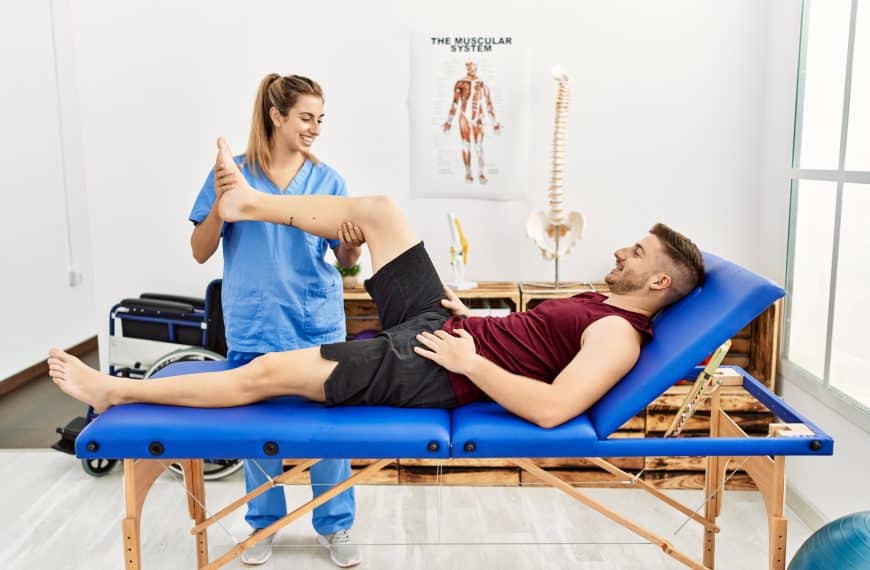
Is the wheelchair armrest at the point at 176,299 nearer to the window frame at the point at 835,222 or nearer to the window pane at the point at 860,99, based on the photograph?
the window frame at the point at 835,222

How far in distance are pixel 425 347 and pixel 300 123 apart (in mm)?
726

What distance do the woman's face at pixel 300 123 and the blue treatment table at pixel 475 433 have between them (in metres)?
0.75

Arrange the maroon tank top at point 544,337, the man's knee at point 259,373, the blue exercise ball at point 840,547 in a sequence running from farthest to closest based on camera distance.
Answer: the maroon tank top at point 544,337
the man's knee at point 259,373
the blue exercise ball at point 840,547

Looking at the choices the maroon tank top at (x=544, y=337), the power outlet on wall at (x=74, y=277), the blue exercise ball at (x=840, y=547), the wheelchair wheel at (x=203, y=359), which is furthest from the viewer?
the power outlet on wall at (x=74, y=277)

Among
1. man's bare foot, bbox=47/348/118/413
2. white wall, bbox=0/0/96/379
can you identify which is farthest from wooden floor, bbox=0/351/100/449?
man's bare foot, bbox=47/348/118/413

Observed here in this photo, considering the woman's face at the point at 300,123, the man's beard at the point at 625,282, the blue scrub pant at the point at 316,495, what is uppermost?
the woman's face at the point at 300,123

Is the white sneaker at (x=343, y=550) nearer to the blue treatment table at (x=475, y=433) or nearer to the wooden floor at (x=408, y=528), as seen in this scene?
the wooden floor at (x=408, y=528)

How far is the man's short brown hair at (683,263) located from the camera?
214cm

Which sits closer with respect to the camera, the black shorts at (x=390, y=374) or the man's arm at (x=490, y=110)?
the black shorts at (x=390, y=374)

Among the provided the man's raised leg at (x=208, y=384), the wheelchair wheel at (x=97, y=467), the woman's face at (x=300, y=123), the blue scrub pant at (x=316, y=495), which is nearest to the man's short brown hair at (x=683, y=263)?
the man's raised leg at (x=208, y=384)

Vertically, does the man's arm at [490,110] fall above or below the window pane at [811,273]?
above

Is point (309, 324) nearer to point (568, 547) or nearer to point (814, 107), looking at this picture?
point (568, 547)

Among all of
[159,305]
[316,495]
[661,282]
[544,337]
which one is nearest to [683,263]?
→ [661,282]

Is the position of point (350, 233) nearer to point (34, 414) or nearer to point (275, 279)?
point (275, 279)
